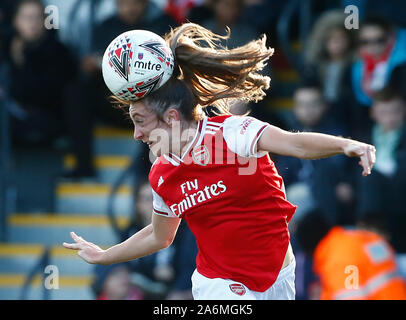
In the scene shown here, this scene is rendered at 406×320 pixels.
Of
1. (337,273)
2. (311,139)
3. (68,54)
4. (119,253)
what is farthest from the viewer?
(68,54)

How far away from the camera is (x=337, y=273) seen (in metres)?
6.31

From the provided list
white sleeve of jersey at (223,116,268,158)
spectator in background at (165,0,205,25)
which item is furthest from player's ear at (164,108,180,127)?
spectator in background at (165,0,205,25)

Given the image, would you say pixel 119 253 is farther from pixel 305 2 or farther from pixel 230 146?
pixel 305 2

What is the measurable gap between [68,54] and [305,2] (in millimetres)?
2331

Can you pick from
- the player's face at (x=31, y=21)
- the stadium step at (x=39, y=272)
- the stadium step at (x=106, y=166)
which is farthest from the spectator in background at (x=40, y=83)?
the stadium step at (x=39, y=272)

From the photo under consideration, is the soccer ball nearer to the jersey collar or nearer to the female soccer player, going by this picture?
the female soccer player

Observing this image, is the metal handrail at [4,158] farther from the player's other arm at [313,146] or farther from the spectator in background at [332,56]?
the player's other arm at [313,146]

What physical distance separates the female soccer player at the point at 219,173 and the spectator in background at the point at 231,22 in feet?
10.4

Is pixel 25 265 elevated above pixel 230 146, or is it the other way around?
pixel 230 146

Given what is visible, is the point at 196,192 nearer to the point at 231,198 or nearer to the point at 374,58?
the point at 231,198

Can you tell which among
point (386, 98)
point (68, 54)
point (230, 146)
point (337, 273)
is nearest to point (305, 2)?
point (386, 98)

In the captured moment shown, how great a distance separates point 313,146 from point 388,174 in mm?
3257

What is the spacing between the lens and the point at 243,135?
3.79 meters

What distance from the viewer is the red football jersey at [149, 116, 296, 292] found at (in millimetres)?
3875
